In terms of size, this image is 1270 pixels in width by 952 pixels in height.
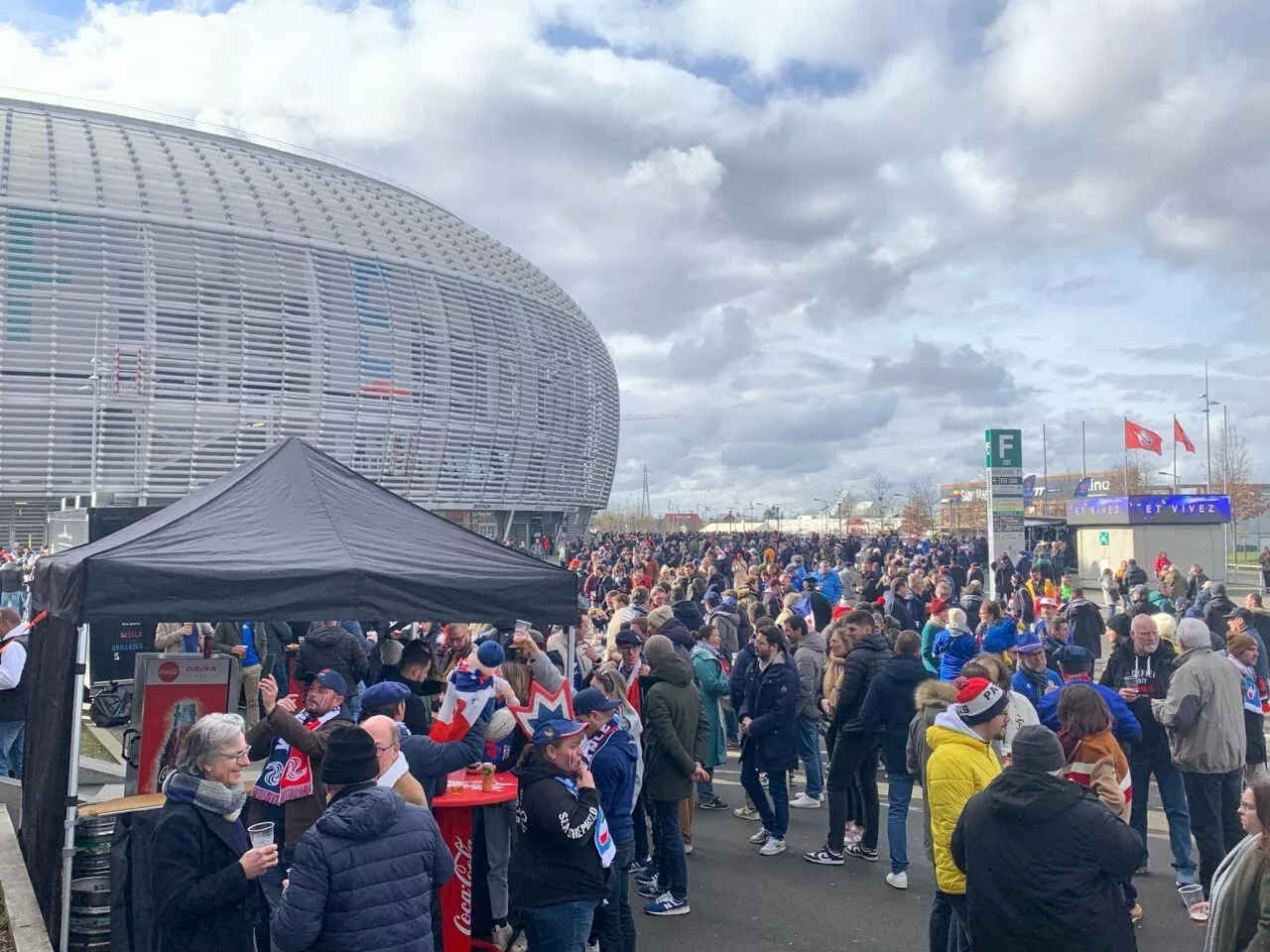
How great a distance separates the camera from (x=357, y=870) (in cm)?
286

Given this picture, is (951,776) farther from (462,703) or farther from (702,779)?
(462,703)

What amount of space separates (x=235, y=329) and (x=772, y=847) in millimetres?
37712

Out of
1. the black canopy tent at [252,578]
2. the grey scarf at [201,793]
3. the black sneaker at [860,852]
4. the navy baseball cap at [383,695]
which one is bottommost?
the black sneaker at [860,852]

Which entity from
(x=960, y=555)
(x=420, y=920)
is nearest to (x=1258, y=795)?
(x=420, y=920)

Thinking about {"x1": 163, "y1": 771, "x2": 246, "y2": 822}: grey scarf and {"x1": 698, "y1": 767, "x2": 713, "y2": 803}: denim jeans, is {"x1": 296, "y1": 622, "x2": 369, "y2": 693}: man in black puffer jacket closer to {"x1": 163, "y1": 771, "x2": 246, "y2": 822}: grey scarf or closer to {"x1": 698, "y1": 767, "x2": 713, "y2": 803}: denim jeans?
{"x1": 163, "y1": 771, "x2": 246, "y2": 822}: grey scarf

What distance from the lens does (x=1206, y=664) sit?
5.39m

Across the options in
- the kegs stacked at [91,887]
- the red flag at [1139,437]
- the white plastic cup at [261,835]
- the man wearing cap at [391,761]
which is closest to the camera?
the white plastic cup at [261,835]

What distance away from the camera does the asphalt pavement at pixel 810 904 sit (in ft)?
16.8

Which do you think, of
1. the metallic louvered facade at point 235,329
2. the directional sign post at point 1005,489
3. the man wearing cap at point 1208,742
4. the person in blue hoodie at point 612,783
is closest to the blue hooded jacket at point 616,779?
the person in blue hoodie at point 612,783

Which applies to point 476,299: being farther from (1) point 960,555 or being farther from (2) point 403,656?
(2) point 403,656

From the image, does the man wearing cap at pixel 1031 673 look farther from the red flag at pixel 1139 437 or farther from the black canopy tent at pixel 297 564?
the red flag at pixel 1139 437

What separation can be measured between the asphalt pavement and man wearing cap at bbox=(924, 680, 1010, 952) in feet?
4.02

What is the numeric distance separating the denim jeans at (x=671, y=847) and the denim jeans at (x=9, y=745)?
5584 mm

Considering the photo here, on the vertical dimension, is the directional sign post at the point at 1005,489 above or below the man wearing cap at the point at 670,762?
above
